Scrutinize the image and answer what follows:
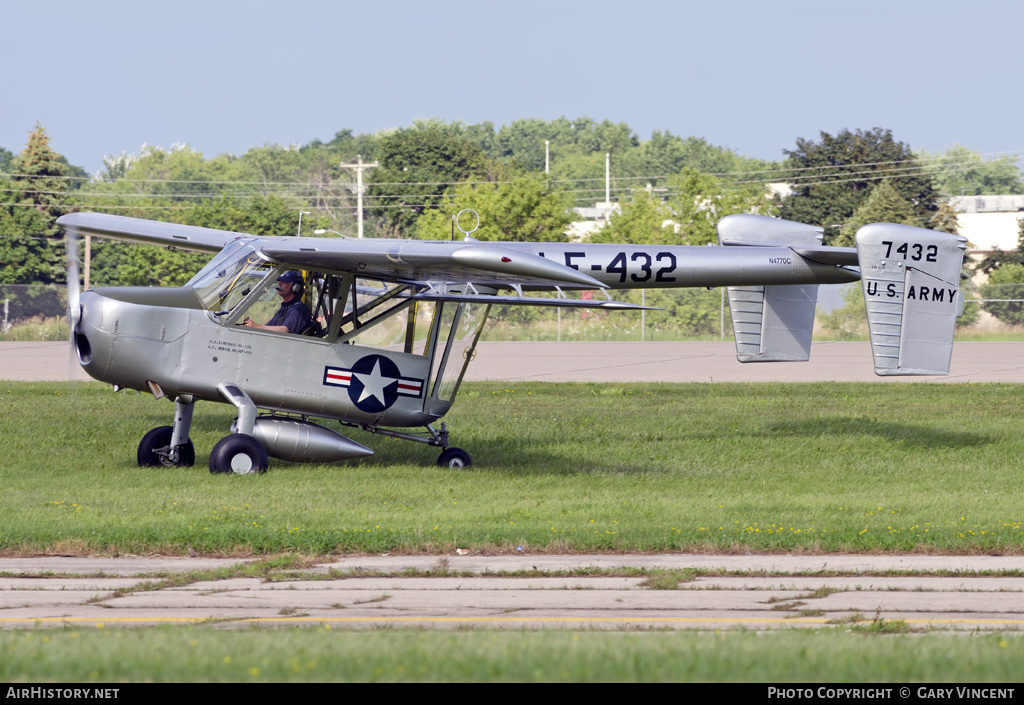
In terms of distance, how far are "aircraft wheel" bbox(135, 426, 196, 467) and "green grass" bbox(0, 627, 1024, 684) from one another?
896cm

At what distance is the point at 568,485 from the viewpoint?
561 inches

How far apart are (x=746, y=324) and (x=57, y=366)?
75.6 feet

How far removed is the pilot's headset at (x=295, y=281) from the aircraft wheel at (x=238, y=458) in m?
2.10

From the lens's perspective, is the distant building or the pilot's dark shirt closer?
the pilot's dark shirt

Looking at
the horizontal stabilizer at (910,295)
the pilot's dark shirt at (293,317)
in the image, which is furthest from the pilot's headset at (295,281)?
the horizontal stabilizer at (910,295)

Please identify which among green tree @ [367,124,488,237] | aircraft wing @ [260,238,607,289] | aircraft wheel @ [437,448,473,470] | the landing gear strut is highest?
green tree @ [367,124,488,237]

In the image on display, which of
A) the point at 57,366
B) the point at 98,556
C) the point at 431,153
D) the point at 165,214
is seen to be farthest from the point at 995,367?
the point at 165,214

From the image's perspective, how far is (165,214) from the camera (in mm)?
96438

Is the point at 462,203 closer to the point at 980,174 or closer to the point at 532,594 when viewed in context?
the point at 532,594

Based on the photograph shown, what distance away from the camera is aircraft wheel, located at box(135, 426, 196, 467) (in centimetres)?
1550

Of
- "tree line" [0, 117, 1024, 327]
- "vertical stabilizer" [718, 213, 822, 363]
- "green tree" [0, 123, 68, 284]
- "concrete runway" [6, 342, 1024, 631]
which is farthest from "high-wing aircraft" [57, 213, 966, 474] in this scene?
"green tree" [0, 123, 68, 284]

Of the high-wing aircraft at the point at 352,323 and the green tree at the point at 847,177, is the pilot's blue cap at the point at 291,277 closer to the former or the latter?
the high-wing aircraft at the point at 352,323

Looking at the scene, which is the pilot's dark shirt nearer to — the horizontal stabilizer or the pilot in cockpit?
the pilot in cockpit

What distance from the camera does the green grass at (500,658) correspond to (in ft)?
18.2
